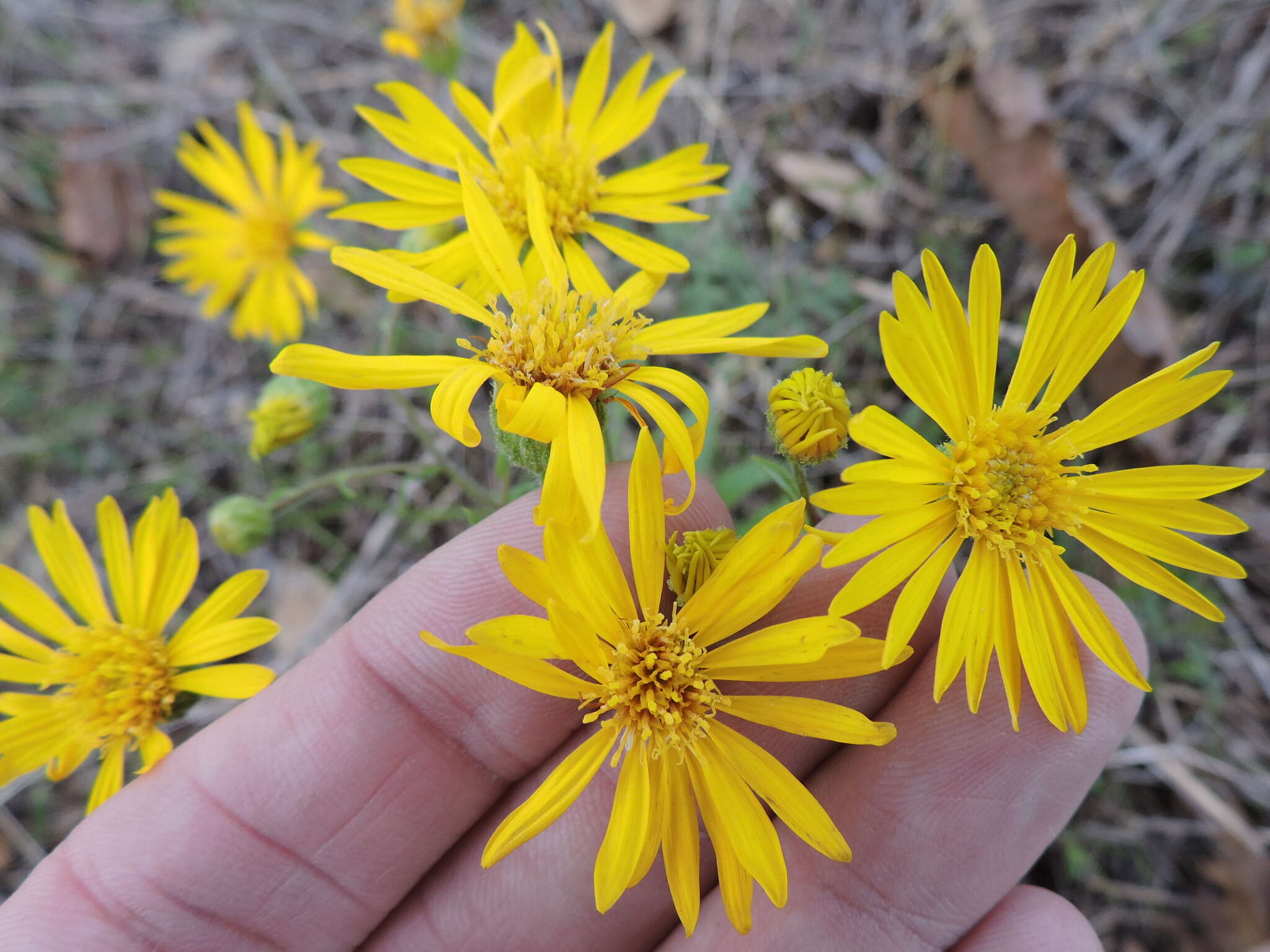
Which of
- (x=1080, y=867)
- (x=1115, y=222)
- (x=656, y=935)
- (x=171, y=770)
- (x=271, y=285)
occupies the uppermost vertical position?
(x=271, y=285)

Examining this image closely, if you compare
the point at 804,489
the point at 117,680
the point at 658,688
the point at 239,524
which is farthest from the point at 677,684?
the point at 117,680

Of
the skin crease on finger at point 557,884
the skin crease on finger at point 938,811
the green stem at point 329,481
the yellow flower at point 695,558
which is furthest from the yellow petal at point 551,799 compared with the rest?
the green stem at point 329,481

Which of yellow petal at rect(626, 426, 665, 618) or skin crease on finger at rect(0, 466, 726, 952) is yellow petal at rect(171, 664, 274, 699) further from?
yellow petal at rect(626, 426, 665, 618)

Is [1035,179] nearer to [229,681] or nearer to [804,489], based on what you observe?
[804,489]

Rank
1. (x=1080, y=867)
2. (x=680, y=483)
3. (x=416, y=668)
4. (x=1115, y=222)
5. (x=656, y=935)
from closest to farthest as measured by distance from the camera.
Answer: (x=680, y=483) < (x=416, y=668) < (x=656, y=935) < (x=1080, y=867) < (x=1115, y=222)

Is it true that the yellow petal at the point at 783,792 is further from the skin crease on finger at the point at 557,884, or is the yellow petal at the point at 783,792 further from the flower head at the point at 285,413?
the flower head at the point at 285,413

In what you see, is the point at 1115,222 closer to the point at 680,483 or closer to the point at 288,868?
the point at 680,483

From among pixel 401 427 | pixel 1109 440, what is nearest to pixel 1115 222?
pixel 1109 440
